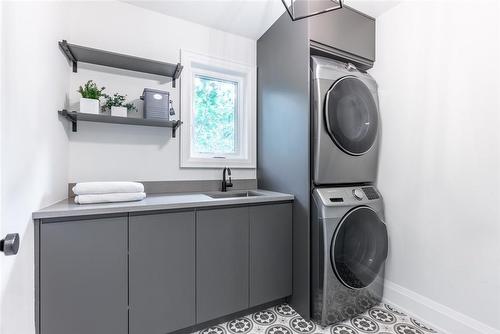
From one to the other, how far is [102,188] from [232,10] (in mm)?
1741

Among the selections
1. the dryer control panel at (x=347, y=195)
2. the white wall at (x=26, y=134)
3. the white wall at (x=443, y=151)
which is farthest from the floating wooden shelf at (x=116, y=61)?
the white wall at (x=443, y=151)

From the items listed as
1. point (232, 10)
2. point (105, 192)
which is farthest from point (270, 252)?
point (232, 10)

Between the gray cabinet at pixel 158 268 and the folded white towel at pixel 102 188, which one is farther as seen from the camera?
the folded white towel at pixel 102 188

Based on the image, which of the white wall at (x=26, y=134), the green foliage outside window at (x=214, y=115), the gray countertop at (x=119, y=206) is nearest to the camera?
the white wall at (x=26, y=134)

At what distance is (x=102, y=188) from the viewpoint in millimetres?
1380

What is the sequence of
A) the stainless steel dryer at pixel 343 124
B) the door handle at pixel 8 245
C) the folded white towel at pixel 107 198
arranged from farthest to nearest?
the stainless steel dryer at pixel 343 124 < the folded white towel at pixel 107 198 < the door handle at pixel 8 245

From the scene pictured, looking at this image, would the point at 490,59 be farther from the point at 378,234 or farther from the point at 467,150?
the point at 378,234

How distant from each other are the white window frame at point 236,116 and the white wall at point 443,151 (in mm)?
1202

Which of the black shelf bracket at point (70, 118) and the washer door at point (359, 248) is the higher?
the black shelf bracket at point (70, 118)

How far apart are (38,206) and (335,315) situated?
6.44 feet

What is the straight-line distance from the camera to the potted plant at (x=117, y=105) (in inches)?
67.7

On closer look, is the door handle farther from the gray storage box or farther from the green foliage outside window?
the green foliage outside window

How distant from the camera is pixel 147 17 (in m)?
1.98

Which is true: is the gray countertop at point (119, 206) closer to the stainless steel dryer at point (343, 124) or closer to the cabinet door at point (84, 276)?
the cabinet door at point (84, 276)
